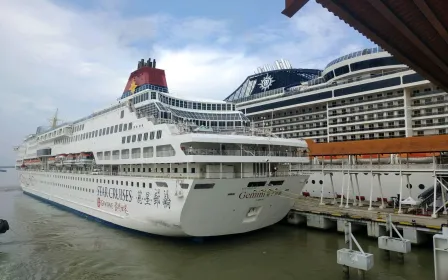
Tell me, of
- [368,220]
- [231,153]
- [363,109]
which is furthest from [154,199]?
[363,109]

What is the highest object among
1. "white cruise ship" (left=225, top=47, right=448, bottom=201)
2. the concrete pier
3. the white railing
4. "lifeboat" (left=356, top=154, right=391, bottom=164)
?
"white cruise ship" (left=225, top=47, right=448, bottom=201)

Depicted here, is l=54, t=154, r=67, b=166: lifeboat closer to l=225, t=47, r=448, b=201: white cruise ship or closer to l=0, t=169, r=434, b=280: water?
l=0, t=169, r=434, b=280: water

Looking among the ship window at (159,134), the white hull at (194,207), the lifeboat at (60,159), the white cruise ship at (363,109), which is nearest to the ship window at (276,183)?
the white hull at (194,207)

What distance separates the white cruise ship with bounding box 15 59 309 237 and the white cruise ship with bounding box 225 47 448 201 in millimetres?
5010

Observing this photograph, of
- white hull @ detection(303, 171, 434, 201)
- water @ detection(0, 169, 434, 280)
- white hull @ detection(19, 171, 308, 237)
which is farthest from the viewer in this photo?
white hull @ detection(303, 171, 434, 201)

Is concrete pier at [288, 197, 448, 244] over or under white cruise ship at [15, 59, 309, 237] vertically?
under

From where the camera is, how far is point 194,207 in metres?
15.7

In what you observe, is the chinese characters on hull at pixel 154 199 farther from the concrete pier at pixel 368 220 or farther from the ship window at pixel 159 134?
the concrete pier at pixel 368 220

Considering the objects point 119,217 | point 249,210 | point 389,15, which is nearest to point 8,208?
point 119,217

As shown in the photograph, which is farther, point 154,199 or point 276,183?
point 276,183

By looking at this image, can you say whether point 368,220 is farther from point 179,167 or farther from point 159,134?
point 159,134

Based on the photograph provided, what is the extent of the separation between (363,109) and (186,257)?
79.4ft

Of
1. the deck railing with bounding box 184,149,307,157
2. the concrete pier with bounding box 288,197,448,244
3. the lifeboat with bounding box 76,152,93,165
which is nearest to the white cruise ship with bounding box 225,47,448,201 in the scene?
the concrete pier with bounding box 288,197,448,244

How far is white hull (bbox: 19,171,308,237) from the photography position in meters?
15.8
